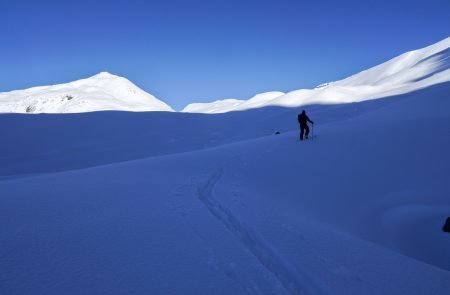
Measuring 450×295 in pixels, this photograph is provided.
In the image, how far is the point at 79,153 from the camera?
28.3 m

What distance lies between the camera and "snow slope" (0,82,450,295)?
14.5ft

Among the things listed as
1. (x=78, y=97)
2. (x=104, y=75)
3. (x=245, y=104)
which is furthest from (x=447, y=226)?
(x=104, y=75)

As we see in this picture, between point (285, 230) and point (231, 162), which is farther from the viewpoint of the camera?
point (231, 162)

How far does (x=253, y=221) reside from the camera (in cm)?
654

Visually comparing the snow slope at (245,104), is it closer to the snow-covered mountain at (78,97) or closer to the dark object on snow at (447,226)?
the snow-covered mountain at (78,97)

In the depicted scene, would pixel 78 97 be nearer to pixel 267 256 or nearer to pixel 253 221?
pixel 253 221

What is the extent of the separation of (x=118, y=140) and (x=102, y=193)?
84.3 feet

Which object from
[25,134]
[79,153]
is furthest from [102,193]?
[25,134]

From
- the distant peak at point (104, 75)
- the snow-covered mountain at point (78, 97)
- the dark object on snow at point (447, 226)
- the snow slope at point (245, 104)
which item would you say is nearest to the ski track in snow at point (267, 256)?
the dark object on snow at point (447, 226)

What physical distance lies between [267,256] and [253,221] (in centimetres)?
144

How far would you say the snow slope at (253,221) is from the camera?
4.41 m

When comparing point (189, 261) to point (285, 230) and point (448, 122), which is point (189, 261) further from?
point (448, 122)

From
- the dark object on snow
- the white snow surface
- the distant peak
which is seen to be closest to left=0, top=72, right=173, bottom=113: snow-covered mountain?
the distant peak

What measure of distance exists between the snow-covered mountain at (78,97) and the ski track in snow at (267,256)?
3956 inches
